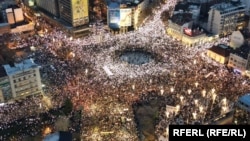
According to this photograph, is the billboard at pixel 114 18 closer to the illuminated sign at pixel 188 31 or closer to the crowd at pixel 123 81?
the crowd at pixel 123 81

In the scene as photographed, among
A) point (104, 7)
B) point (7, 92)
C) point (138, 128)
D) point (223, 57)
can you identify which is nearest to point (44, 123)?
point (7, 92)

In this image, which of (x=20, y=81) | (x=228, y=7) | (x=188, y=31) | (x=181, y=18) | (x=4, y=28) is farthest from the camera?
(x=4, y=28)

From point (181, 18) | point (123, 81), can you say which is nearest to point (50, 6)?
point (181, 18)

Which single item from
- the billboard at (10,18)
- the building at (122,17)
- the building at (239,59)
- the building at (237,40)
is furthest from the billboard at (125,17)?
the building at (239,59)

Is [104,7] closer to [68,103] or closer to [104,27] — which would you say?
[104,27]

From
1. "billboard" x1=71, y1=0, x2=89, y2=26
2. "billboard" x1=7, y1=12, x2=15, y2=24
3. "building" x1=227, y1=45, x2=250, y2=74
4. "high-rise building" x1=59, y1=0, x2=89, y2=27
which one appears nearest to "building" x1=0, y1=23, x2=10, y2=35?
"billboard" x1=7, y1=12, x2=15, y2=24

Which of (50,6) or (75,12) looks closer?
(75,12)

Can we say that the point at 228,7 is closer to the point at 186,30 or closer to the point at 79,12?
the point at 186,30
